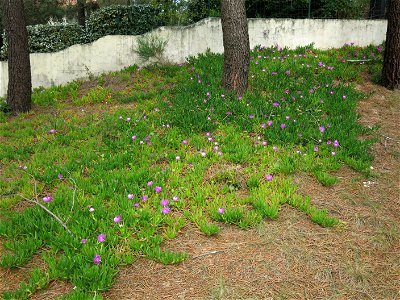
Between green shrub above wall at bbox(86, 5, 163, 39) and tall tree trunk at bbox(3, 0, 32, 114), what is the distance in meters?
3.27

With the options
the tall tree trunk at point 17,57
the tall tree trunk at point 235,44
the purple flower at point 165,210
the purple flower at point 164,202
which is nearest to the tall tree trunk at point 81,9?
the tall tree trunk at point 17,57

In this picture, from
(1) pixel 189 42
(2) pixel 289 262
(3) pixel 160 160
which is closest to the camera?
(2) pixel 289 262

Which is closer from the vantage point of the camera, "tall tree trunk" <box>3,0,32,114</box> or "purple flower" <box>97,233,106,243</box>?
"purple flower" <box>97,233,106,243</box>

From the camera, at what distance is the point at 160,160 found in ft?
15.0

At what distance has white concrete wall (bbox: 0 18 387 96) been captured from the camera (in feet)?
29.3

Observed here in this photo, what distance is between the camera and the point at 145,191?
12.4 ft

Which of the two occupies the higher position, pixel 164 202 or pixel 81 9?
pixel 81 9

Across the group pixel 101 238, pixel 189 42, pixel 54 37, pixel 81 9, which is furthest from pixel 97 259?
pixel 81 9

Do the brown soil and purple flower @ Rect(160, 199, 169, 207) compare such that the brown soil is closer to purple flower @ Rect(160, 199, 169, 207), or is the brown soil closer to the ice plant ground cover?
the ice plant ground cover

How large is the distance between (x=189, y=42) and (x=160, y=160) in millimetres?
5150

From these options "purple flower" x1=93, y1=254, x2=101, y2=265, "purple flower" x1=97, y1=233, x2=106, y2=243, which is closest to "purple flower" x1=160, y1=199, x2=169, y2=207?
"purple flower" x1=97, y1=233, x2=106, y2=243

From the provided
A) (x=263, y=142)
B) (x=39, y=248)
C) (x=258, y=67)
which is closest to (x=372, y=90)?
(x=258, y=67)

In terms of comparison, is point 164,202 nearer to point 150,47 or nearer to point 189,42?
point 150,47

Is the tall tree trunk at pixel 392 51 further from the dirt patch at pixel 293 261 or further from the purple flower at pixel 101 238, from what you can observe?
the purple flower at pixel 101 238
